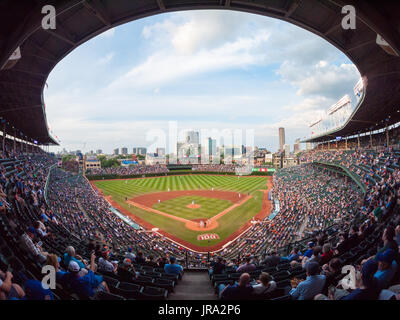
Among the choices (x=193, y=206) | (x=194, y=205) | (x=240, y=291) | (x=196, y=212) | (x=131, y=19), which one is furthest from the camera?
(x=194, y=205)

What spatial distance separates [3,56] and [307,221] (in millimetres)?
25199

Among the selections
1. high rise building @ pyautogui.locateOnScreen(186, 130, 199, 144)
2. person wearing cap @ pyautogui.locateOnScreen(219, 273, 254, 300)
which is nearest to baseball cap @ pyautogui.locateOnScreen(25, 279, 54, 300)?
person wearing cap @ pyautogui.locateOnScreen(219, 273, 254, 300)

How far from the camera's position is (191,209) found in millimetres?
30547

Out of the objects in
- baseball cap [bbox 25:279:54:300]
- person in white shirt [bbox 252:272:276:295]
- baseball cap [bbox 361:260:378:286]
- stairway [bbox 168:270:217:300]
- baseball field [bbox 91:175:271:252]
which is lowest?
baseball field [bbox 91:175:271:252]

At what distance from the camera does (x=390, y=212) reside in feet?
26.5

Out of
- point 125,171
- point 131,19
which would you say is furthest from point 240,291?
point 125,171

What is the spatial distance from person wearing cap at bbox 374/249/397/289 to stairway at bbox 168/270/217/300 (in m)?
3.86

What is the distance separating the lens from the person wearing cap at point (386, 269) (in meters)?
3.56

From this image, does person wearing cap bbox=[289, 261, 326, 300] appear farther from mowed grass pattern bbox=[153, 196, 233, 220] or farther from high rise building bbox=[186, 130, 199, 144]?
high rise building bbox=[186, 130, 199, 144]

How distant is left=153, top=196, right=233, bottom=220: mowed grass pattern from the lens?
1104 inches

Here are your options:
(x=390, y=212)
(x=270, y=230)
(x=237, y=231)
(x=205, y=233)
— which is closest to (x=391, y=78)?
(x=390, y=212)

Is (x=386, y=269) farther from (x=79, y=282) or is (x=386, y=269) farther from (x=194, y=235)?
(x=194, y=235)

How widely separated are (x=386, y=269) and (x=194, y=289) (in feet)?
16.6
